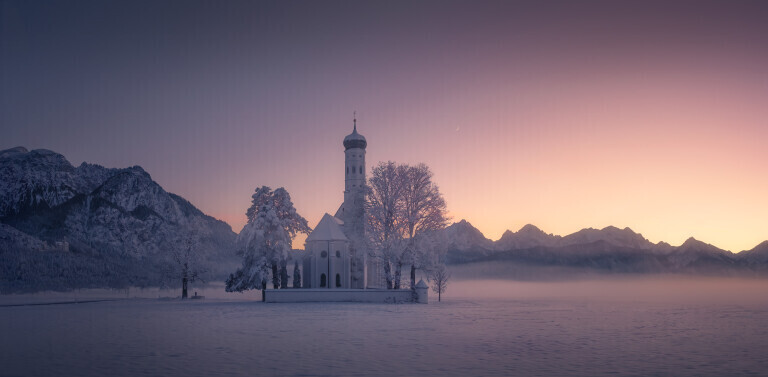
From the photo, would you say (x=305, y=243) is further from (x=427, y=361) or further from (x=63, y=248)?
→ (x=63, y=248)

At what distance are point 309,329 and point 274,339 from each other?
461 cm

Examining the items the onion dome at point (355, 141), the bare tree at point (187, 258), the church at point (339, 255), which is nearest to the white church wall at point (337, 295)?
the church at point (339, 255)

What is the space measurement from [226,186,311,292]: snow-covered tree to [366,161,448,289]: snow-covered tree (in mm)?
9027

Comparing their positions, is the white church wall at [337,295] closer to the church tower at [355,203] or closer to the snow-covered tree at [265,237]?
the snow-covered tree at [265,237]

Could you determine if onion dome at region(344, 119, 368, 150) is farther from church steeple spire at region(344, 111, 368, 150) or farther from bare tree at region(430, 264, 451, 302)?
bare tree at region(430, 264, 451, 302)

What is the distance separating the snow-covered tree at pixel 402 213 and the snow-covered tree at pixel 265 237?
903cm

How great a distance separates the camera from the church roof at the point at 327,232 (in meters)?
64.6

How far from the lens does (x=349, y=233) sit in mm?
68000

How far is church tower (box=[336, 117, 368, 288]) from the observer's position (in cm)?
6488

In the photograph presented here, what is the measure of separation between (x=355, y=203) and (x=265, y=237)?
493 inches

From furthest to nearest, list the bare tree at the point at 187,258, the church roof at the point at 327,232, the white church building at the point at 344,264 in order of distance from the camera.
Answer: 1. the bare tree at the point at 187,258
2. the church roof at the point at 327,232
3. the white church building at the point at 344,264

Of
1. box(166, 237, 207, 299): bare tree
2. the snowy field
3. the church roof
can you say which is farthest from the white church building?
the snowy field

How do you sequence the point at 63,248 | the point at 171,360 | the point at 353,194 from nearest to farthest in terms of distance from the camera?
the point at 171,360
the point at 353,194
the point at 63,248

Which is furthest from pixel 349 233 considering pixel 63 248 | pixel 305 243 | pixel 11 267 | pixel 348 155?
pixel 63 248
